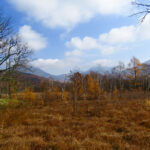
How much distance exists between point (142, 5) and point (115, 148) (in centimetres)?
384

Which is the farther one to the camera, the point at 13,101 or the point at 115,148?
the point at 13,101

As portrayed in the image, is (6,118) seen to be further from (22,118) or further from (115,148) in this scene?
(115,148)

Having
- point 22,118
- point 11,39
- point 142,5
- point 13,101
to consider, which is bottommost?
point 22,118

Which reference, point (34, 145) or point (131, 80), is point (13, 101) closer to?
point (34, 145)

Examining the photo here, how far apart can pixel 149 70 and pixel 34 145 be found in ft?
131

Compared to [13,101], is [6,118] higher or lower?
lower

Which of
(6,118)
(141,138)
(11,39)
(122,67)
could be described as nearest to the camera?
(141,138)

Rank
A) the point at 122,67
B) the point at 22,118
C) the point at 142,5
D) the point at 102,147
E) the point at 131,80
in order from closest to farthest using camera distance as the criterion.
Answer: the point at 142,5
the point at 102,147
the point at 22,118
the point at 122,67
the point at 131,80

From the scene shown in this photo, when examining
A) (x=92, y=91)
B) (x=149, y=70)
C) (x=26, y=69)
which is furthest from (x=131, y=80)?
(x=26, y=69)

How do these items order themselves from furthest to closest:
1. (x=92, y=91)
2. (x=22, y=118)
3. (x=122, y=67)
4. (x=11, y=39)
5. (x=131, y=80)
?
(x=131, y=80) → (x=122, y=67) → (x=92, y=91) → (x=11, y=39) → (x=22, y=118)

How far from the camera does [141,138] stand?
4.30 meters

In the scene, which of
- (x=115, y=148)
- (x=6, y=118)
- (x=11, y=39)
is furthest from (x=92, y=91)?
(x=115, y=148)

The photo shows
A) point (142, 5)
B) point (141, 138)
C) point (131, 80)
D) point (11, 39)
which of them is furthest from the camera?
point (131, 80)

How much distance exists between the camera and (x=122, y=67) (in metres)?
30.9
